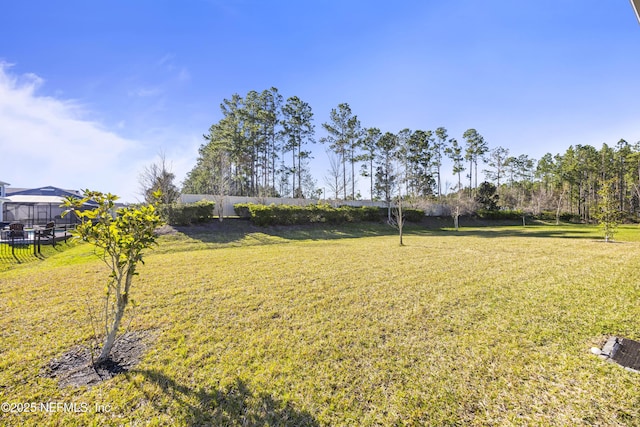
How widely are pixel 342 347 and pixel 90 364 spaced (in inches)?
97.9

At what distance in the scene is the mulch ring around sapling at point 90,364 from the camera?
2.26 m

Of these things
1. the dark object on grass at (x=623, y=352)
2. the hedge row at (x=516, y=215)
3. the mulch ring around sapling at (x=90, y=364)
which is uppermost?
the hedge row at (x=516, y=215)

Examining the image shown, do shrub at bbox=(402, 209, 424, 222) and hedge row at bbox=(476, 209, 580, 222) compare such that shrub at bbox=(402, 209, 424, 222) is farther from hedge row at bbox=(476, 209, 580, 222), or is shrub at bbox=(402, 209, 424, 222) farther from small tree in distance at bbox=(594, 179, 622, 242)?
small tree in distance at bbox=(594, 179, 622, 242)

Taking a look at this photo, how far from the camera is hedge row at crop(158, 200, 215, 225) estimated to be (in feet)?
40.3

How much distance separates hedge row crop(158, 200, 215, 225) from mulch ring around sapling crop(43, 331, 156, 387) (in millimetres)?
10213

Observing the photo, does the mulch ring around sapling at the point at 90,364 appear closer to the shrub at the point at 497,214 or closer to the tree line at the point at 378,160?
the tree line at the point at 378,160

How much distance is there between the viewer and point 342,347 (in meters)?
2.74

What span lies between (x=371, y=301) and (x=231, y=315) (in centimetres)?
218

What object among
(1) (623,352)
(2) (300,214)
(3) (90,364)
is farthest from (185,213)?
(1) (623,352)

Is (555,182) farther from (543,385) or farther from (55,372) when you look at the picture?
(55,372)

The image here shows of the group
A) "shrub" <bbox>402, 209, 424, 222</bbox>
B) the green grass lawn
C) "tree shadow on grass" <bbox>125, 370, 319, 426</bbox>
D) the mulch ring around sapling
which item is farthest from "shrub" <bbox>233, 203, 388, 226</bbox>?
"tree shadow on grass" <bbox>125, 370, 319, 426</bbox>

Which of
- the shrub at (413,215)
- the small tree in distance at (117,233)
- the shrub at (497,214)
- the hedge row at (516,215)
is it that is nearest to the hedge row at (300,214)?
the shrub at (413,215)

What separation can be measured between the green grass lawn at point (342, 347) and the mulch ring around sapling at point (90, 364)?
10 cm

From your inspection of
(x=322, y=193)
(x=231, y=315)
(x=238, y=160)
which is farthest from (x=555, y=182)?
(x=231, y=315)
